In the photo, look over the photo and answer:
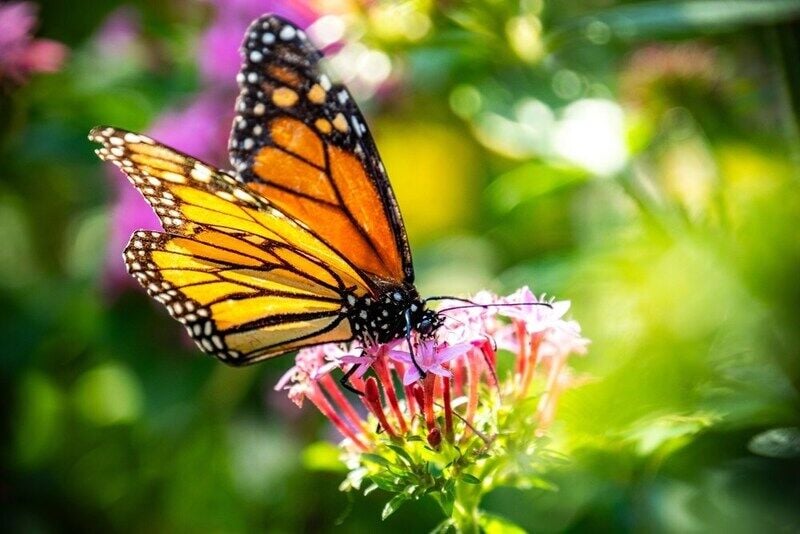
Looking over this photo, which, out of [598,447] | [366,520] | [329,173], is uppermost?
[329,173]

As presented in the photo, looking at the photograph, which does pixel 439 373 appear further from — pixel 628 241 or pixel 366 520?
pixel 366 520

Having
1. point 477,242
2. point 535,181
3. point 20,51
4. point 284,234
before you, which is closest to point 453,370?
point 284,234

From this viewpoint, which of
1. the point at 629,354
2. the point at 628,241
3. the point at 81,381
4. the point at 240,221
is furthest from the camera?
the point at 81,381

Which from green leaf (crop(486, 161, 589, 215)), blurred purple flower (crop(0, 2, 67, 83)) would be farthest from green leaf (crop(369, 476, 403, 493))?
blurred purple flower (crop(0, 2, 67, 83))

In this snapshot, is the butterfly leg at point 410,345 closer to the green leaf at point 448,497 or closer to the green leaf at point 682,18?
the green leaf at point 448,497

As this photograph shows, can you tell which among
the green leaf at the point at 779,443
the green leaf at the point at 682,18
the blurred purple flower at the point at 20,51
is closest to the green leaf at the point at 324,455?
the green leaf at the point at 779,443

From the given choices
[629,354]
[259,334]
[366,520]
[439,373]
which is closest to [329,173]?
[259,334]

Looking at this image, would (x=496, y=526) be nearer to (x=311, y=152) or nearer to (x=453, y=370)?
(x=453, y=370)
